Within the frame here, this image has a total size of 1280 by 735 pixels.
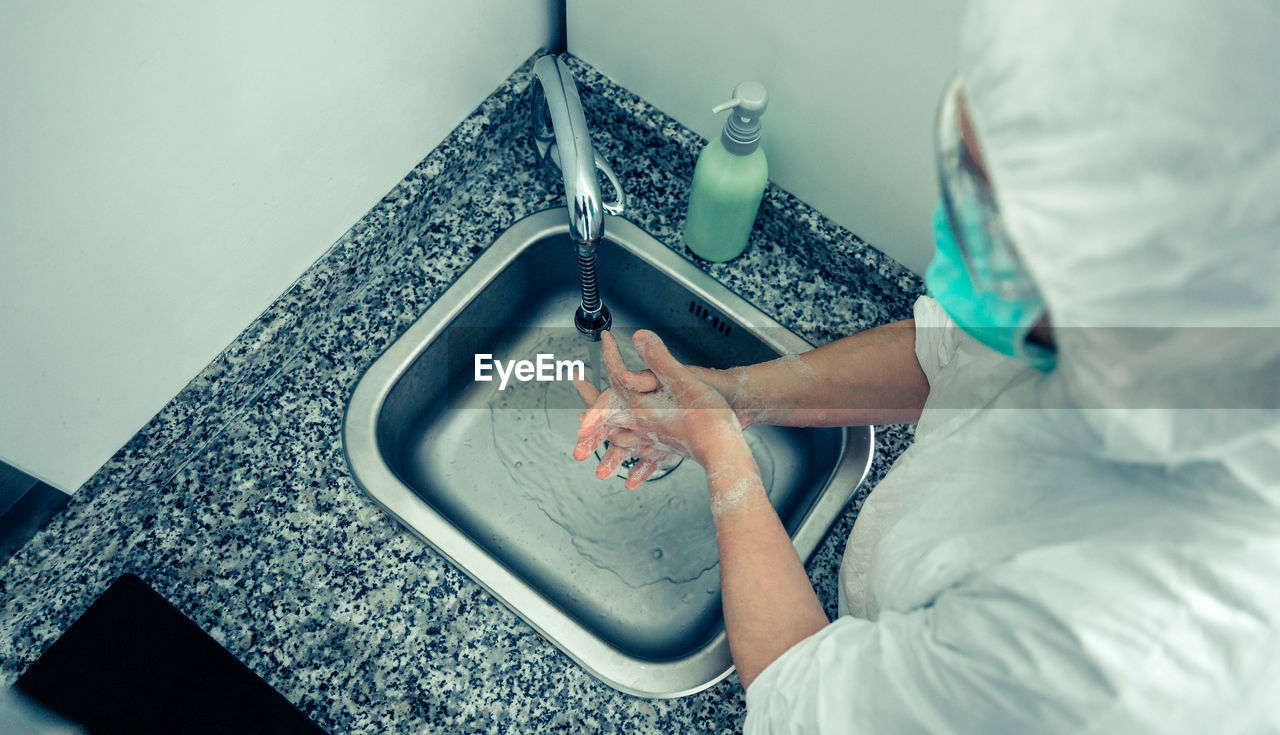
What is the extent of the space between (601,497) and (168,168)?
56 centimetres

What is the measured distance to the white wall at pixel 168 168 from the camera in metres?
0.48

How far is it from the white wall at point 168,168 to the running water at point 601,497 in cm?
32

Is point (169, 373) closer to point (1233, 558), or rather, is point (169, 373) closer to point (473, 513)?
point (473, 513)

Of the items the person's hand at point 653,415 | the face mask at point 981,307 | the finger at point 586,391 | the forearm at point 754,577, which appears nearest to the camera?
the face mask at point 981,307

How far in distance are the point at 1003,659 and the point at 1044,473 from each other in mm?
125

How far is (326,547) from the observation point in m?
0.72

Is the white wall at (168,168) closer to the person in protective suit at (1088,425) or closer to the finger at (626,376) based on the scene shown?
the finger at (626,376)

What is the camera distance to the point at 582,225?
2.24 feet

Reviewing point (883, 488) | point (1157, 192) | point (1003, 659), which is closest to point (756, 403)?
point (883, 488)

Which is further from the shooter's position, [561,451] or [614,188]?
[561,451]

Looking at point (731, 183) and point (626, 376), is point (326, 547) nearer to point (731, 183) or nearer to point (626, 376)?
point (626, 376)

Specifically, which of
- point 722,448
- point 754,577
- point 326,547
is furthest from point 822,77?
point 326,547

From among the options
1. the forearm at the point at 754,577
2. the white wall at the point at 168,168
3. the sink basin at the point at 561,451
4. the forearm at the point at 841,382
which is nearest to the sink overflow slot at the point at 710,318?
the sink basin at the point at 561,451

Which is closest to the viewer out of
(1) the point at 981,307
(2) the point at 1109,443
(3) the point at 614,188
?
(2) the point at 1109,443
